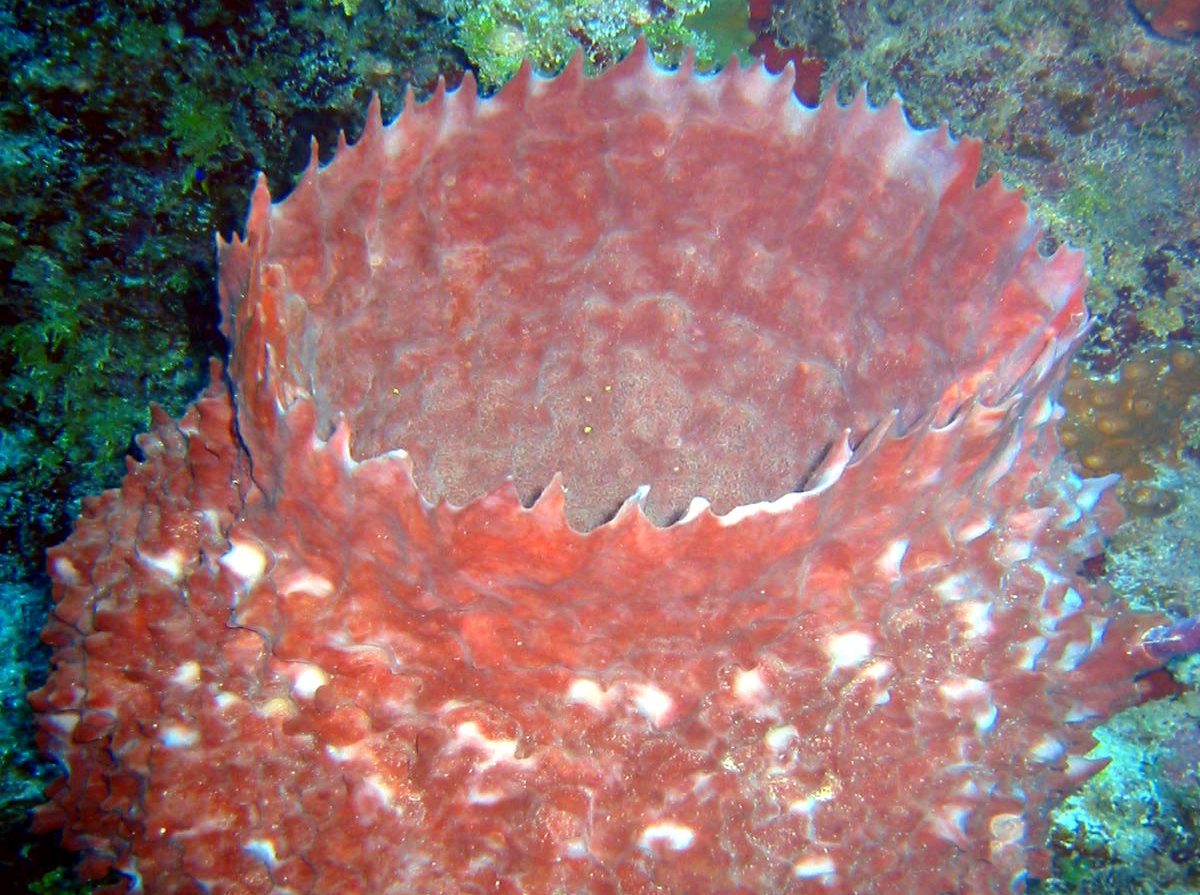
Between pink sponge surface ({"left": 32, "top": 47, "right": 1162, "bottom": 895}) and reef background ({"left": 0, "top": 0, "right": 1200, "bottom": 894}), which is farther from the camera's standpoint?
reef background ({"left": 0, "top": 0, "right": 1200, "bottom": 894})

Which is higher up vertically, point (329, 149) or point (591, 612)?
point (329, 149)

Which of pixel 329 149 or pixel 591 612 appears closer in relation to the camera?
pixel 591 612

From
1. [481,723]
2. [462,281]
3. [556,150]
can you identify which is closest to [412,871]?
[481,723]

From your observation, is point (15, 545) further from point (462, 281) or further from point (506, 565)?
point (506, 565)
